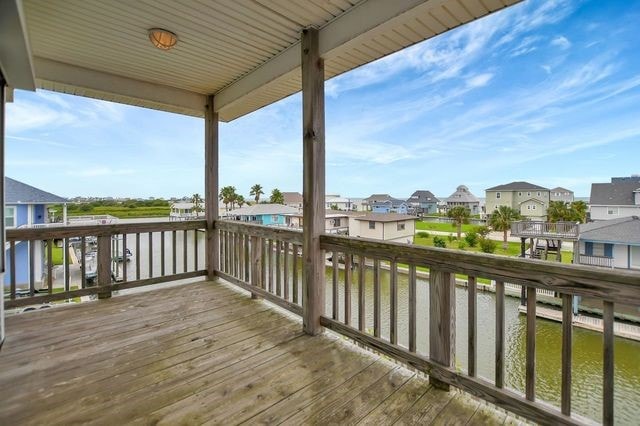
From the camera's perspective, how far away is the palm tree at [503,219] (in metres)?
1.94

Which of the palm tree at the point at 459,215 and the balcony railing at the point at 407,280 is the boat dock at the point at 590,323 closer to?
the balcony railing at the point at 407,280

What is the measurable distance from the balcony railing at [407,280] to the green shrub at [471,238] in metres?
0.33

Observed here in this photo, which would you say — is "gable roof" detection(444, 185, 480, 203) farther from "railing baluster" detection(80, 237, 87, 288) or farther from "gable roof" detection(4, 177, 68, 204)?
"gable roof" detection(4, 177, 68, 204)

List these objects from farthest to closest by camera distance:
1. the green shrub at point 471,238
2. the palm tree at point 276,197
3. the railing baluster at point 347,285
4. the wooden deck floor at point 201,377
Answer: the palm tree at point 276,197
the railing baluster at point 347,285
the green shrub at point 471,238
the wooden deck floor at point 201,377

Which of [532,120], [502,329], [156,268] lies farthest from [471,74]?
[156,268]

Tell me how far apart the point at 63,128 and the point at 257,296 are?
13.6 ft

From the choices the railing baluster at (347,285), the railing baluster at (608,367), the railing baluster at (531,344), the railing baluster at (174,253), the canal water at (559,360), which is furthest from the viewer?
the railing baluster at (174,253)

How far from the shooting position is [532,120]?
2.04 metres

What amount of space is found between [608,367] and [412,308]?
949 millimetres

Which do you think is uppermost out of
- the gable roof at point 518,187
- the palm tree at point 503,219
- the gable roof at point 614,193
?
the gable roof at point 518,187

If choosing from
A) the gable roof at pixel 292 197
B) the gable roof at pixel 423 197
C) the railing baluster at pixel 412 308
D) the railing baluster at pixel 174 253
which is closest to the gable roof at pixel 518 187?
the gable roof at pixel 423 197

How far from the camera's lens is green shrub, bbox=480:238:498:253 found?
195 centimetres

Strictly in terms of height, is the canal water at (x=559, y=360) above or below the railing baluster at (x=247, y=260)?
below

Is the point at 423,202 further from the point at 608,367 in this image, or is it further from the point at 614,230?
the point at 608,367
